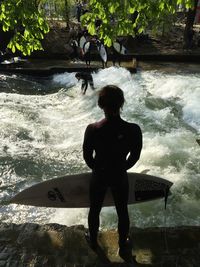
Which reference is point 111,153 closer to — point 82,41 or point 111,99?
point 111,99

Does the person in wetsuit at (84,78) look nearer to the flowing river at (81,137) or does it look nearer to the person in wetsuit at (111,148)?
the flowing river at (81,137)

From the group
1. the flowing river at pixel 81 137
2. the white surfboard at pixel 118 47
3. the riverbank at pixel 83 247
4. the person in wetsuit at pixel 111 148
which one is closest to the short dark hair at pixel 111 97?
the person in wetsuit at pixel 111 148

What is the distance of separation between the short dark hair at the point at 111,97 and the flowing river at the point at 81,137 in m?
2.50

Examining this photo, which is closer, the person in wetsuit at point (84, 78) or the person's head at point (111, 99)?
the person's head at point (111, 99)

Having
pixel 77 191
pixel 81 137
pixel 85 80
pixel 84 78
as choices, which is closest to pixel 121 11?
pixel 77 191

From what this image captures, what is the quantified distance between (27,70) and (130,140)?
13.3 meters

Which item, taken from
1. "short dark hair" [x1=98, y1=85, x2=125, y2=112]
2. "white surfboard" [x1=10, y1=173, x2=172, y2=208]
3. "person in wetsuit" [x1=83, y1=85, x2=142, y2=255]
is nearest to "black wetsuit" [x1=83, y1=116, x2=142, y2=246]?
"person in wetsuit" [x1=83, y1=85, x2=142, y2=255]

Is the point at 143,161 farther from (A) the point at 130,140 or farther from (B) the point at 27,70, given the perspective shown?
(B) the point at 27,70

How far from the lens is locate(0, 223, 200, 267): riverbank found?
12.1 ft

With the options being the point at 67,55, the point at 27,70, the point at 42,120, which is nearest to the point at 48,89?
the point at 27,70

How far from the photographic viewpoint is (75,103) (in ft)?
38.4

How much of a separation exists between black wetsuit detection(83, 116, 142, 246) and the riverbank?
519 mm

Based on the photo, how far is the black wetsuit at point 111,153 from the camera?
3.24 metres

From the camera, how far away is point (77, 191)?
4418mm
